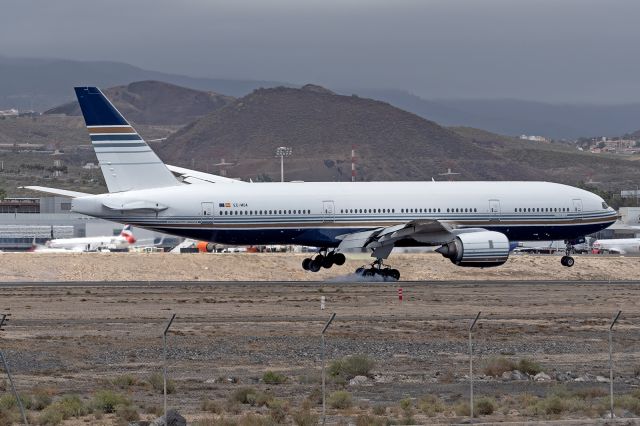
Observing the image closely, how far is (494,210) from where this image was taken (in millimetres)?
59594

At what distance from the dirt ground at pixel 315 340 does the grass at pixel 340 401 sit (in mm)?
183

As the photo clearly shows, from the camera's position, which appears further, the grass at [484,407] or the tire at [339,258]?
the tire at [339,258]

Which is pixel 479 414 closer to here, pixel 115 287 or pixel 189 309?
pixel 189 309

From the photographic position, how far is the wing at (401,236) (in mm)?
55553

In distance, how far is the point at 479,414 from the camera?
2483cm

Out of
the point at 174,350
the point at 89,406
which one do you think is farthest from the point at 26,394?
the point at 174,350

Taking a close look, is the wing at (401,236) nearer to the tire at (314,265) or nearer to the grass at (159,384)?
the tire at (314,265)

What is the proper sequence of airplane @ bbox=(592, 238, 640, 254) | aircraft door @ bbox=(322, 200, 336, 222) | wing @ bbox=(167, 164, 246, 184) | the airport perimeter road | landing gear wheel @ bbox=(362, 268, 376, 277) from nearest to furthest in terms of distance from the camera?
the airport perimeter road < aircraft door @ bbox=(322, 200, 336, 222) < landing gear wheel @ bbox=(362, 268, 376, 277) < wing @ bbox=(167, 164, 246, 184) < airplane @ bbox=(592, 238, 640, 254)

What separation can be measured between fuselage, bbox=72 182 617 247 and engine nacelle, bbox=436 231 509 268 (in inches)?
149

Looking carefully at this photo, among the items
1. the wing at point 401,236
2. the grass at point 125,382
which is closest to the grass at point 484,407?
→ the grass at point 125,382

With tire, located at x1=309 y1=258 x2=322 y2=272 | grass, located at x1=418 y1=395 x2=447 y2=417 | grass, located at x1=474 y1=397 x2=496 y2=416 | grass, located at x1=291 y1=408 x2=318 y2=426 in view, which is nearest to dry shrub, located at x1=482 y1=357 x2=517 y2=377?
grass, located at x1=418 y1=395 x2=447 y2=417

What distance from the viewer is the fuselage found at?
185 feet

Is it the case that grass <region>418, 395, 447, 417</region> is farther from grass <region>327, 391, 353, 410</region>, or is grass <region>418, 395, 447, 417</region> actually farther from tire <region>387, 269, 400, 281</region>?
tire <region>387, 269, 400, 281</region>

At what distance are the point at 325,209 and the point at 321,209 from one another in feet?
0.62
